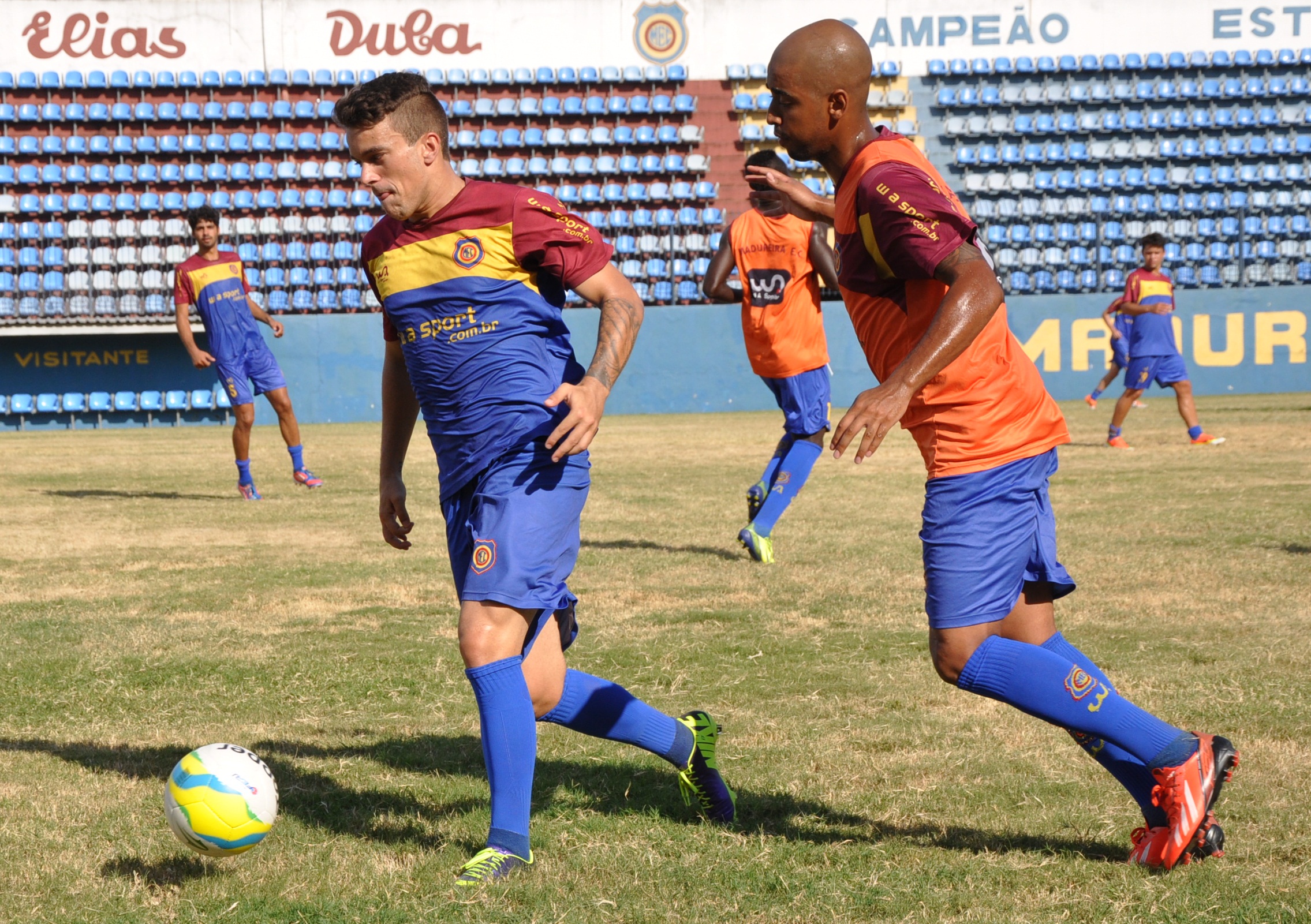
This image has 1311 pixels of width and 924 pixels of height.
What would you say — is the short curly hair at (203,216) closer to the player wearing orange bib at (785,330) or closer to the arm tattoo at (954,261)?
the player wearing orange bib at (785,330)

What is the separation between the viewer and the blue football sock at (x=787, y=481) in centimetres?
806

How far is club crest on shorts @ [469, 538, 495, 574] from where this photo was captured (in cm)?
335

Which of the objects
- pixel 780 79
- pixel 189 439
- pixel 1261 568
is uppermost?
pixel 780 79

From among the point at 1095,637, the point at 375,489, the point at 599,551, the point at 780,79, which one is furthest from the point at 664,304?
the point at 780,79

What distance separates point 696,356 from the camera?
25125mm

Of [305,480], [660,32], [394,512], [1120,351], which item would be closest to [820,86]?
[394,512]

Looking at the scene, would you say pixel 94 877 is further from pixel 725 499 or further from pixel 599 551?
pixel 725 499

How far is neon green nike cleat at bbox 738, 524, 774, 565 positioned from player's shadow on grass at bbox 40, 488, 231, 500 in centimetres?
590

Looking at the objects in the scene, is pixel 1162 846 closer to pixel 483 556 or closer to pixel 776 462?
pixel 483 556

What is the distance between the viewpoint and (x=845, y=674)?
531 cm

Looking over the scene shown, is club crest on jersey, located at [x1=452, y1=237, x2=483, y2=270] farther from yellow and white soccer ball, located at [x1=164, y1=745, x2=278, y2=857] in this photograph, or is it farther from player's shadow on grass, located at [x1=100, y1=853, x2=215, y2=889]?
player's shadow on grass, located at [x1=100, y1=853, x2=215, y2=889]

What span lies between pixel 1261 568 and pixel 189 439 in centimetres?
1701

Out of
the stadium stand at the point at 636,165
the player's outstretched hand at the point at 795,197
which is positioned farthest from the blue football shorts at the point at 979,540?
the stadium stand at the point at 636,165

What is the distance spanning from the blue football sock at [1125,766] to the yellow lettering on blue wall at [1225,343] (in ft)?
78.1
